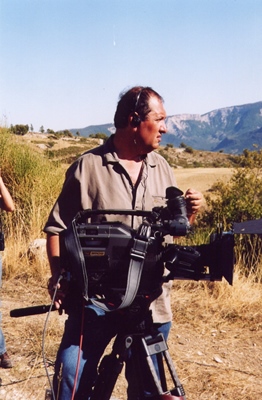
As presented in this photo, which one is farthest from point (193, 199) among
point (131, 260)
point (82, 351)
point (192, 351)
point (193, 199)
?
point (192, 351)

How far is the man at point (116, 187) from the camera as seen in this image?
1.91 metres

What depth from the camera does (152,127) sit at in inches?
80.7

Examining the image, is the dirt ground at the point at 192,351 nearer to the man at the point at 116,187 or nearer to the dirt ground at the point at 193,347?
the dirt ground at the point at 193,347

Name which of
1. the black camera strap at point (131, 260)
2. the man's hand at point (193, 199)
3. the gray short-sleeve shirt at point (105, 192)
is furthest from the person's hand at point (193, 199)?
the black camera strap at point (131, 260)

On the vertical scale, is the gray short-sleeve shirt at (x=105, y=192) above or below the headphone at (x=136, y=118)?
below

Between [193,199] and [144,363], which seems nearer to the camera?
[144,363]

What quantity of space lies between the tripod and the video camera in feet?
0.49

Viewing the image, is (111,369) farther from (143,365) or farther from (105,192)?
(105,192)

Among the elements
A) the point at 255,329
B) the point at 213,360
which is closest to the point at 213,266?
the point at 213,360

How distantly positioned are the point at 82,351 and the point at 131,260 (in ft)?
1.88

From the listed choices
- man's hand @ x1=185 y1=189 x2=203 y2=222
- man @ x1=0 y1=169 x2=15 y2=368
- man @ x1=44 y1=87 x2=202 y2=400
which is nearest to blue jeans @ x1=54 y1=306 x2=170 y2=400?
man @ x1=44 y1=87 x2=202 y2=400

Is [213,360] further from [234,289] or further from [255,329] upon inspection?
[234,289]

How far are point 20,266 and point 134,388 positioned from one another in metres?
3.85

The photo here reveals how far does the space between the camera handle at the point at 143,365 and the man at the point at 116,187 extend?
6.0 inches
